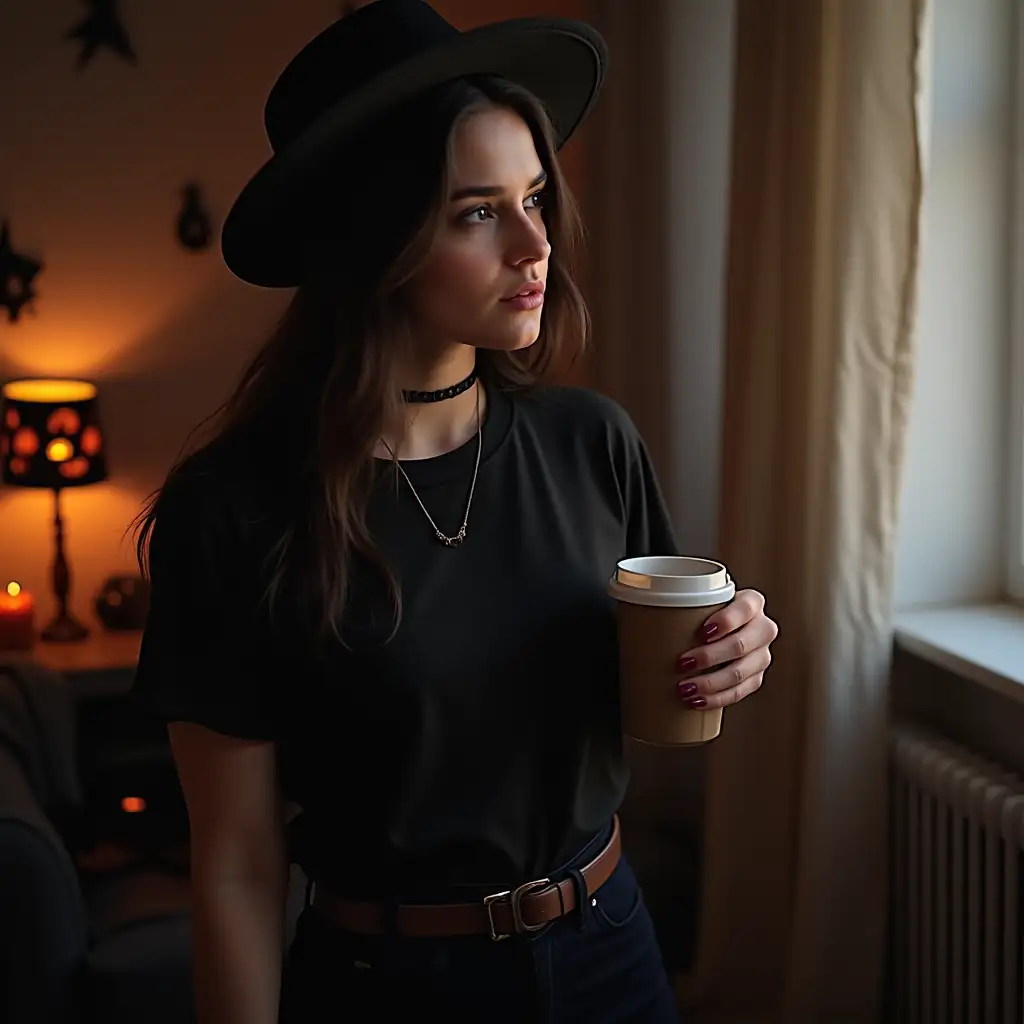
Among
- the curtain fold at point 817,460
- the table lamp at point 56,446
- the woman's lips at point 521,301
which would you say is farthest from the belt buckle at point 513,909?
the table lamp at point 56,446

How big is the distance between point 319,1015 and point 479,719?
12.5 inches

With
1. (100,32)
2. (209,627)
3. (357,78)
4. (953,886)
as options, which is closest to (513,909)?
(209,627)

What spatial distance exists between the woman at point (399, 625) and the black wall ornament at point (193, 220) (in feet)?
6.82

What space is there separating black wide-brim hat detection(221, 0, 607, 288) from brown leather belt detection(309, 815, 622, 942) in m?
0.61

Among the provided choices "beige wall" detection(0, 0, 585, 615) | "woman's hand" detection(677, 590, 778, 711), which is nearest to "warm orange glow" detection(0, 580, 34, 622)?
"beige wall" detection(0, 0, 585, 615)

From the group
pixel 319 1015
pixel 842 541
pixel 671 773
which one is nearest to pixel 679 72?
pixel 842 541

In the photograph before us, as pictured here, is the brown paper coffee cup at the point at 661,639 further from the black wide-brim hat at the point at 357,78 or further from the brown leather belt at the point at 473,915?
the black wide-brim hat at the point at 357,78

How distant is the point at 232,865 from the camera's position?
3.73 feet

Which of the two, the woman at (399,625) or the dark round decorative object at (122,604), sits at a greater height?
the woman at (399,625)

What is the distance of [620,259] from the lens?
2771 mm

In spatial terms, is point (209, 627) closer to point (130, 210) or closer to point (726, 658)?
point (726, 658)

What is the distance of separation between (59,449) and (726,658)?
224 cm

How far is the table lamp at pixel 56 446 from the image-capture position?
116 inches

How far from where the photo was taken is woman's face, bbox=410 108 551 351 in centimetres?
112
